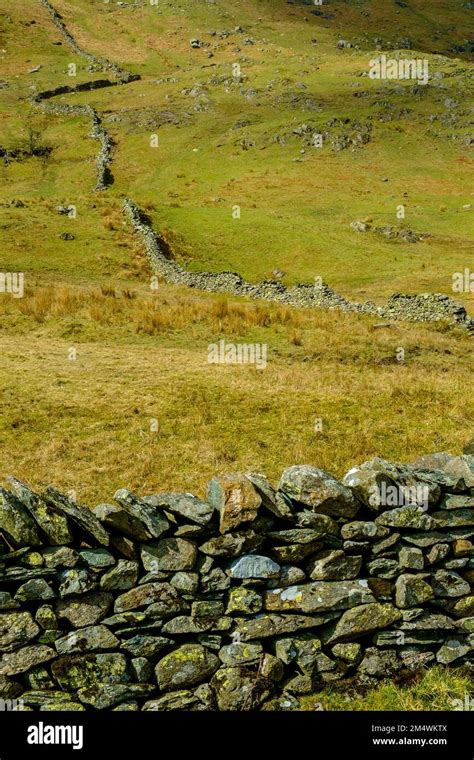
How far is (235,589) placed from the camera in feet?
23.2

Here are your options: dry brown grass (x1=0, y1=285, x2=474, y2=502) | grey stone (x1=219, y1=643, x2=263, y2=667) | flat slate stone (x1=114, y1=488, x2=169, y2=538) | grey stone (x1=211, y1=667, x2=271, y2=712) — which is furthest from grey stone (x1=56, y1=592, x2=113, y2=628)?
dry brown grass (x1=0, y1=285, x2=474, y2=502)

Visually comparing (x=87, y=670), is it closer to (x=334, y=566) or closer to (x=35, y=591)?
(x=35, y=591)

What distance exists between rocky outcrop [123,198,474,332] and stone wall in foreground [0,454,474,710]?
22187 mm

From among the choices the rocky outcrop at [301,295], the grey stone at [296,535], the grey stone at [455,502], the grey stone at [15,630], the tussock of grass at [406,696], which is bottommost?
the tussock of grass at [406,696]

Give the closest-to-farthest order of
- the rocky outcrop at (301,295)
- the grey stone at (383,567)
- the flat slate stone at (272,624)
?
the flat slate stone at (272,624), the grey stone at (383,567), the rocky outcrop at (301,295)

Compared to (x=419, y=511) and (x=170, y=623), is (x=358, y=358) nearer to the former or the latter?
(x=419, y=511)

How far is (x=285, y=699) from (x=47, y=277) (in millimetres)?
31660

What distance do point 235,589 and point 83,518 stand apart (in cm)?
214

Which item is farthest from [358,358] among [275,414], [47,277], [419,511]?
[47,277]

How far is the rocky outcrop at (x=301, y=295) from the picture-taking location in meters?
29.2

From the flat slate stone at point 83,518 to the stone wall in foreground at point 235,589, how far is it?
21 millimetres

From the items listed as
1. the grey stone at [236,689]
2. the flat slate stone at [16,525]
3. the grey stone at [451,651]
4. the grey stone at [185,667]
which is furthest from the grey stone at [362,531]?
the flat slate stone at [16,525]

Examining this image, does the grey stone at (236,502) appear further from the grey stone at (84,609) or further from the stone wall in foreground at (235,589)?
the grey stone at (84,609)

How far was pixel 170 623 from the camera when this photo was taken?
688 cm
